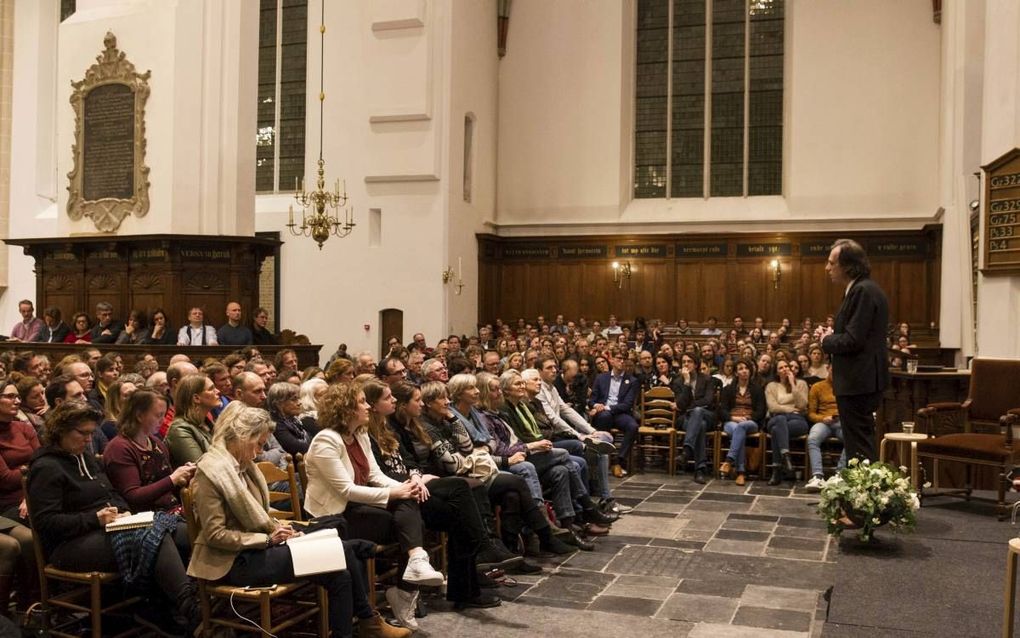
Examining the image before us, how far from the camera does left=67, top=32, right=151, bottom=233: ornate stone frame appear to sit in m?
12.9

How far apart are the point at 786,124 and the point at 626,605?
1568 cm

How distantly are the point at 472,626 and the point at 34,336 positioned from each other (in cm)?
1024

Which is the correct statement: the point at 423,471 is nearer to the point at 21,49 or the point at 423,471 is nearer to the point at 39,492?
the point at 39,492

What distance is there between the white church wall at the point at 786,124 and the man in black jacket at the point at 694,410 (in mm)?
9300

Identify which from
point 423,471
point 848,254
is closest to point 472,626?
point 423,471

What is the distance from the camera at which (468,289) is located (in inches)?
728

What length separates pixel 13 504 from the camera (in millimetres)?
4348

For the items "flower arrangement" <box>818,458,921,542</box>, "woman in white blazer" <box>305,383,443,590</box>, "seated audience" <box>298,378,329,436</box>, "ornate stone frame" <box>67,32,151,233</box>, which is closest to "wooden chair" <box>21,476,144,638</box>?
"woman in white blazer" <box>305,383,443,590</box>

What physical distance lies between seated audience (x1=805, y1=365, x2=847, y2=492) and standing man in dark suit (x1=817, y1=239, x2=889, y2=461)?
3712 mm

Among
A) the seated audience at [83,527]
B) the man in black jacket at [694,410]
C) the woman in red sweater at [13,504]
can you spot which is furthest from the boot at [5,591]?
the man in black jacket at [694,410]

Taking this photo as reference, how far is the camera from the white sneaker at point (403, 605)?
4422 mm

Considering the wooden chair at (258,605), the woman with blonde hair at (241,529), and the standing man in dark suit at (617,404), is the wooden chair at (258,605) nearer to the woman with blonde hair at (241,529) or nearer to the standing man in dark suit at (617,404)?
the woman with blonde hair at (241,529)

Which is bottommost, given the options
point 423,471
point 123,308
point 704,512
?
point 704,512

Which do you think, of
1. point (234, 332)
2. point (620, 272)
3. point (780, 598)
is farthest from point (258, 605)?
point (620, 272)
